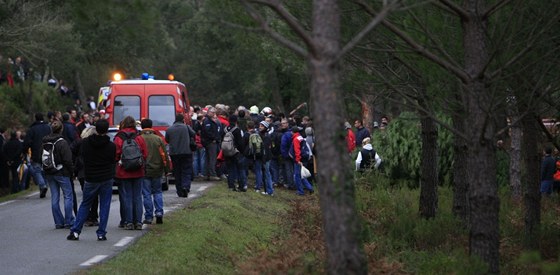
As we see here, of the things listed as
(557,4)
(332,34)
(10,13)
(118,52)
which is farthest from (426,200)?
(118,52)

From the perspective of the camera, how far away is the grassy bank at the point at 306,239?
10.9m

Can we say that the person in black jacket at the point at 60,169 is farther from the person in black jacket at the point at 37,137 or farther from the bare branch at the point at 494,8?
the bare branch at the point at 494,8

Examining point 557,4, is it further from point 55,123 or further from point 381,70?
point 55,123

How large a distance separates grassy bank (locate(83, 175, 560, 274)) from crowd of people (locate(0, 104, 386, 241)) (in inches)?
28.7

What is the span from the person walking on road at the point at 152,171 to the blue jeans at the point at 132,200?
→ 50cm

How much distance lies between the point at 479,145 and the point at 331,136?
3.27 meters

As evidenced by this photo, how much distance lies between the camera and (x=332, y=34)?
782cm

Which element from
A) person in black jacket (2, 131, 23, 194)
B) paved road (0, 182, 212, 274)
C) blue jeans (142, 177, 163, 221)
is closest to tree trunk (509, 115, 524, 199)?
paved road (0, 182, 212, 274)

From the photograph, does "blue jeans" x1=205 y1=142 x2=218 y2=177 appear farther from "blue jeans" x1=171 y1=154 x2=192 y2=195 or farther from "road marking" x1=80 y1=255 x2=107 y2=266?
"road marking" x1=80 y1=255 x2=107 y2=266

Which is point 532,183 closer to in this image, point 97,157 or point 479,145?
A: point 479,145

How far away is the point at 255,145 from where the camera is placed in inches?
945

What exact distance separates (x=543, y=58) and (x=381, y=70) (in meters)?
2.26

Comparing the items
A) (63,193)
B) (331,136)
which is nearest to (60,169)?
(63,193)

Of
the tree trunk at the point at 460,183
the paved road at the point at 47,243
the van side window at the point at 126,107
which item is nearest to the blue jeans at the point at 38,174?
the van side window at the point at 126,107
